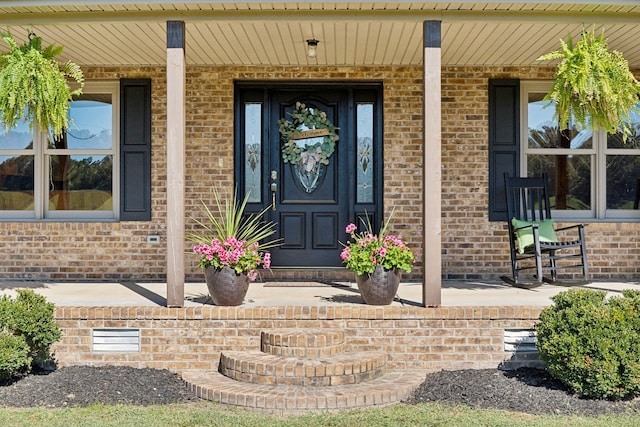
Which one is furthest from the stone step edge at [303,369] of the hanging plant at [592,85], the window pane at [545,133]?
the window pane at [545,133]

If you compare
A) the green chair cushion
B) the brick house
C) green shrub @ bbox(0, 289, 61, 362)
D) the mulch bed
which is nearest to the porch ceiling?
the brick house

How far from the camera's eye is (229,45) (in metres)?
5.95

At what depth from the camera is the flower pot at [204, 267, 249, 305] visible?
4.90 m

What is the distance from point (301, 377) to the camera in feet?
14.3

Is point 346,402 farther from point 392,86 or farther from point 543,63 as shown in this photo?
point 543,63

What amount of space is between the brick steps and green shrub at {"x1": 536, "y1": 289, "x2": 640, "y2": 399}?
0.93 m

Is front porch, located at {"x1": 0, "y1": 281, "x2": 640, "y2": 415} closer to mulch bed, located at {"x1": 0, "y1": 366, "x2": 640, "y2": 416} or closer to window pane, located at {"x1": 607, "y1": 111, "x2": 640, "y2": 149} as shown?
mulch bed, located at {"x1": 0, "y1": 366, "x2": 640, "y2": 416}

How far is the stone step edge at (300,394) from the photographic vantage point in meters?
4.08

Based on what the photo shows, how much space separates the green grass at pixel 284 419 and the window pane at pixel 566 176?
335cm

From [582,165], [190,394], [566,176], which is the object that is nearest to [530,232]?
[566,176]

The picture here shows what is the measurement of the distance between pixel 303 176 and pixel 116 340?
2.73 meters

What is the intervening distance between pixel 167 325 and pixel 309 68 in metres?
3.12

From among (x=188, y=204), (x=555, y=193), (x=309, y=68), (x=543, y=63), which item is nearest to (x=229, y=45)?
(x=309, y=68)

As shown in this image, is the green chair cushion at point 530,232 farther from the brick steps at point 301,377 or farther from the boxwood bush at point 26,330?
the boxwood bush at point 26,330
